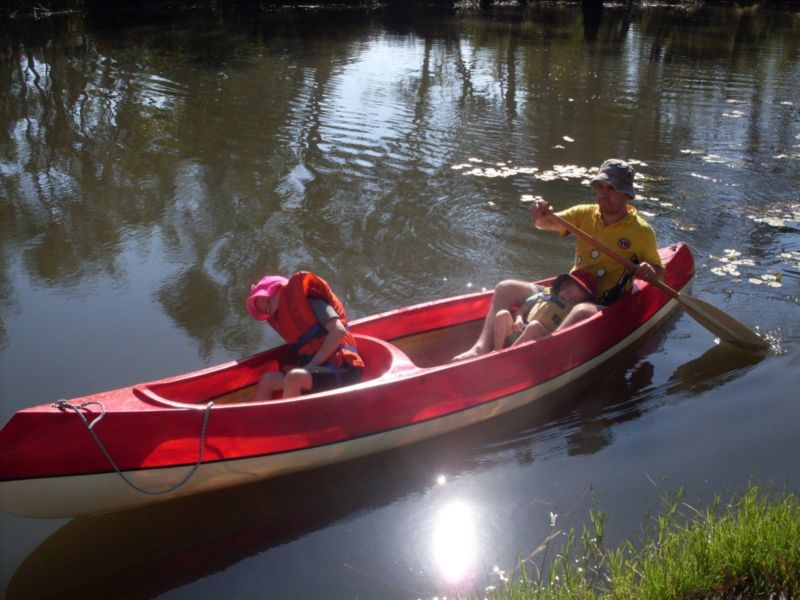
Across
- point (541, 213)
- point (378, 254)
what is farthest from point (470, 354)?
point (378, 254)

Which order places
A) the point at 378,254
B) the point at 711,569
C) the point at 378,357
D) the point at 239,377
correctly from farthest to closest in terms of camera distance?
the point at 378,254 → the point at 378,357 → the point at 239,377 → the point at 711,569

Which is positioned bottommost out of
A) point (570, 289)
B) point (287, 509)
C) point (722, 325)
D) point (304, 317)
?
point (287, 509)

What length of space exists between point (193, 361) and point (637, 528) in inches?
125

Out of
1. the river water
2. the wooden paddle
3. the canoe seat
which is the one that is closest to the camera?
the river water

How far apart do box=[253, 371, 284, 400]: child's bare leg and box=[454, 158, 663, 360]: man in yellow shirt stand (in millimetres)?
1266

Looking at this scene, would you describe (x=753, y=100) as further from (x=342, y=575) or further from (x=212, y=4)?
(x=212, y=4)

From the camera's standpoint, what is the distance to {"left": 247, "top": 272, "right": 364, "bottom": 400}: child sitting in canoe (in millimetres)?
4672

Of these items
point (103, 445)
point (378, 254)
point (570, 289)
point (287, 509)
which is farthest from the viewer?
point (378, 254)

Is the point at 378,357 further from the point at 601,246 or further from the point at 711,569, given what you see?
the point at 711,569

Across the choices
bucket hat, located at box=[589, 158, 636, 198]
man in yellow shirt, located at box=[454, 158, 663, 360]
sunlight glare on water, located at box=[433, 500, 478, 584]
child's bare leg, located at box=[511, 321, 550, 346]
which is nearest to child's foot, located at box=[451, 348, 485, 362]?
man in yellow shirt, located at box=[454, 158, 663, 360]

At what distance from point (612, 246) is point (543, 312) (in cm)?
65

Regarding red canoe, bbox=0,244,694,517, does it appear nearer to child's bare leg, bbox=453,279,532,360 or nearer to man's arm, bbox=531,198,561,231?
child's bare leg, bbox=453,279,532,360

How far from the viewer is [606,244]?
570 cm

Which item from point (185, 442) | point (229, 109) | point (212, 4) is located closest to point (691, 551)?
point (185, 442)
